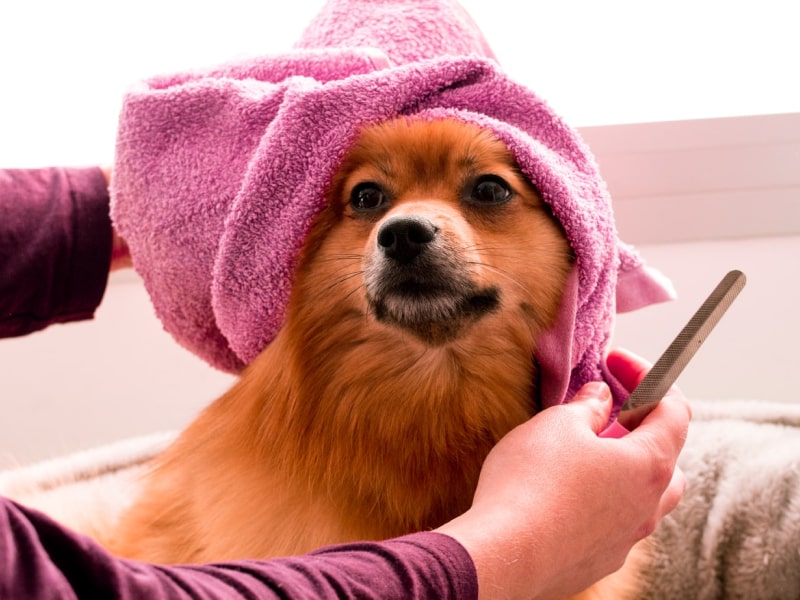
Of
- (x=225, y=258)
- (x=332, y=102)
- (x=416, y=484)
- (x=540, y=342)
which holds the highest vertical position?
(x=332, y=102)

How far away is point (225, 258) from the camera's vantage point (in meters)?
0.79

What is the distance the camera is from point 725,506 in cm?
111

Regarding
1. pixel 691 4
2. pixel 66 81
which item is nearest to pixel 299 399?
pixel 66 81

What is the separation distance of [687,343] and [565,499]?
201 mm

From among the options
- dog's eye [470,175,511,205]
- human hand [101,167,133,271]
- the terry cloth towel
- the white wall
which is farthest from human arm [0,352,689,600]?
the white wall

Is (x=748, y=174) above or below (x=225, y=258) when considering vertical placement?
below

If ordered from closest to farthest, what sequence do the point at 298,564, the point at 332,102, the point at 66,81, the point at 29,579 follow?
the point at 29,579 → the point at 298,564 → the point at 332,102 → the point at 66,81

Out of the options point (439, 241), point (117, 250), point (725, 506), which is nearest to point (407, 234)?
point (439, 241)

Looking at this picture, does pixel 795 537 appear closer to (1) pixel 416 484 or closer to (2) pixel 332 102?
(1) pixel 416 484

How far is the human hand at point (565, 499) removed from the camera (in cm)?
62

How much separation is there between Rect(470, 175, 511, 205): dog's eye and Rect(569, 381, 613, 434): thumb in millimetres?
212

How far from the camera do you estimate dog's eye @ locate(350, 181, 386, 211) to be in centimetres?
84

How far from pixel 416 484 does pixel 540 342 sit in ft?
0.63

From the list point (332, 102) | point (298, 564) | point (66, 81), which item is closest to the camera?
point (298, 564)
